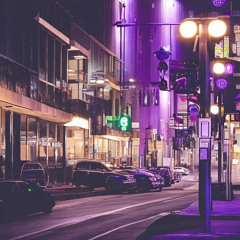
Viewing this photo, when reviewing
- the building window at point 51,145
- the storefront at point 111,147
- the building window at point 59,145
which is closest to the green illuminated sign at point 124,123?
the storefront at point 111,147

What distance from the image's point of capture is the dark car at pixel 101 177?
3725 centimetres

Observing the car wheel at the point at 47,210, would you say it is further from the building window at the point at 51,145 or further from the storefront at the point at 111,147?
the storefront at the point at 111,147

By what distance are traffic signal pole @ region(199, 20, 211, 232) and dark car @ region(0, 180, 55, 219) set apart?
7.48 meters

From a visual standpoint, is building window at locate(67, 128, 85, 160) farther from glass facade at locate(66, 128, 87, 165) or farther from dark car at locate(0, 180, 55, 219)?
dark car at locate(0, 180, 55, 219)

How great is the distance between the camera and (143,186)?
38.6m

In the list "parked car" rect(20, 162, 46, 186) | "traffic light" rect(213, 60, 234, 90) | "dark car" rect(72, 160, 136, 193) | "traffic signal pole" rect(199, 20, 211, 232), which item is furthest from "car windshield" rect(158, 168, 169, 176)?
"traffic signal pole" rect(199, 20, 211, 232)

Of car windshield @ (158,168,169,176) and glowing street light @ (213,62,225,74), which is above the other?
glowing street light @ (213,62,225,74)

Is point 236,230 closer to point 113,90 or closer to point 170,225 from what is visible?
point 170,225

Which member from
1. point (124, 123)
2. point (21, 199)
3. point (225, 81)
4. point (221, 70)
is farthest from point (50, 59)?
point (221, 70)

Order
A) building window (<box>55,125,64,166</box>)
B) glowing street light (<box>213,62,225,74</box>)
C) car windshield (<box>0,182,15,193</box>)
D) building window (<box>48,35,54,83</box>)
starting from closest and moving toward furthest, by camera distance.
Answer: glowing street light (<box>213,62,225,74</box>)
car windshield (<box>0,182,15,193</box>)
building window (<box>48,35,54,83</box>)
building window (<box>55,125,64,166</box>)

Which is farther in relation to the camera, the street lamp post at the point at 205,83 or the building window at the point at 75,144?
the building window at the point at 75,144

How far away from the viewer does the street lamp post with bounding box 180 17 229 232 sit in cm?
1505

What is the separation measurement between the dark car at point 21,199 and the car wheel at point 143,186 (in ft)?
53.0

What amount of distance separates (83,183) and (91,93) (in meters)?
12.9
